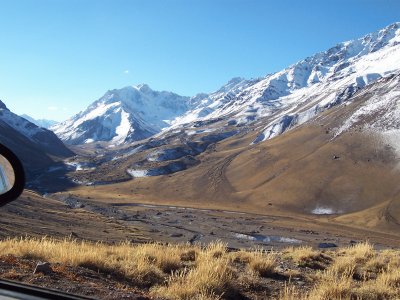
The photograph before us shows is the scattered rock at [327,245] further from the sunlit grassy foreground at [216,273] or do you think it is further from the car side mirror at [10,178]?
the car side mirror at [10,178]

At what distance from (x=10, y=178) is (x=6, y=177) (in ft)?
0.27

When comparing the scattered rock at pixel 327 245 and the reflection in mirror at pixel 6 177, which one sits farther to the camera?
the scattered rock at pixel 327 245

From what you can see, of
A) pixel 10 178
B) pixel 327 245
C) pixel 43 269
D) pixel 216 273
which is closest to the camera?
pixel 10 178

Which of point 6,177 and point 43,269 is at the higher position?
point 6,177

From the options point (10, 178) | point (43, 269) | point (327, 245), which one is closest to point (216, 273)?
point (43, 269)

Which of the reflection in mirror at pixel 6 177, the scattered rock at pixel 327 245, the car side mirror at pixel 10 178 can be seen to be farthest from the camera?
the scattered rock at pixel 327 245

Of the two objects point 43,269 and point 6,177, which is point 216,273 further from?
point 6,177

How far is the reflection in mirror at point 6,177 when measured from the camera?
4855mm

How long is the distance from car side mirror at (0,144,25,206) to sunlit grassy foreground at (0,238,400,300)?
2885 millimetres

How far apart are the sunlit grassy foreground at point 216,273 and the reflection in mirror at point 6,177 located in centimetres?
294

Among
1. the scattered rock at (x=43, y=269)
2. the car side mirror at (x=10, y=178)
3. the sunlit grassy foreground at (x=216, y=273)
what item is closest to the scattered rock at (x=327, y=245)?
the sunlit grassy foreground at (x=216, y=273)

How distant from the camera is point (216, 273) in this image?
24.9 feet

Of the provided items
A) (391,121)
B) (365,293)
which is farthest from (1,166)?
(391,121)

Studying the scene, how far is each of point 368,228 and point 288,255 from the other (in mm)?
78095
